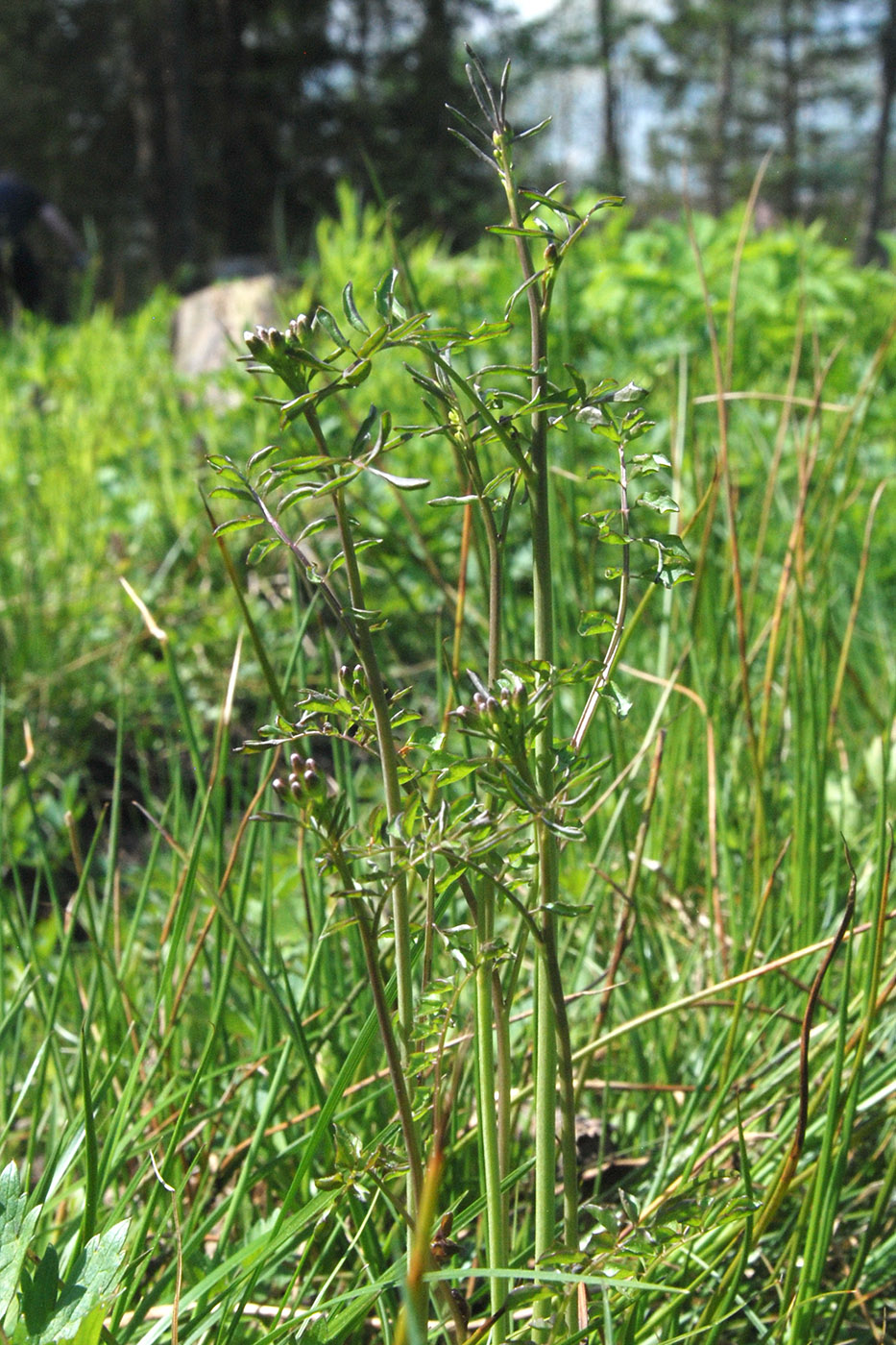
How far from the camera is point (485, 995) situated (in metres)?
0.51

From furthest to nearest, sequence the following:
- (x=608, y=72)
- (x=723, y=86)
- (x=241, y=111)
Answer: (x=723, y=86) → (x=608, y=72) → (x=241, y=111)

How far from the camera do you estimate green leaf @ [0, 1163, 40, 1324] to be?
1.74 feet

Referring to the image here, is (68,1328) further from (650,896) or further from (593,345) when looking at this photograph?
(593,345)

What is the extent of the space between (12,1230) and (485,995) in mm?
282

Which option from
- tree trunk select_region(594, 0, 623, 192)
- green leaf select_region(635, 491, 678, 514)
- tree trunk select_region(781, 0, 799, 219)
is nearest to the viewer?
green leaf select_region(635, 491, 678, 514)

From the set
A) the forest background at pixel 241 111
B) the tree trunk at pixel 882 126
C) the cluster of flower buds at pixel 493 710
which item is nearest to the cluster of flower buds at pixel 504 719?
the cluster of flower buds at pixel 493 710

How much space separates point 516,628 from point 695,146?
34.0 meters

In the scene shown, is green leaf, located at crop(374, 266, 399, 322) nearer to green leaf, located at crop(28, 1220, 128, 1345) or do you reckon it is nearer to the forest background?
green leaf, located at crop(28, 1220, 128, 1345)

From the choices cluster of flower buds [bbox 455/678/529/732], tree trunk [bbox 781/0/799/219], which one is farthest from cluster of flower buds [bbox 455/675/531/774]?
tree trunk [bbox 781/0/799/219]

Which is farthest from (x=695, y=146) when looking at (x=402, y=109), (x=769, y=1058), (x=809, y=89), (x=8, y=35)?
(x=769, y=1058)

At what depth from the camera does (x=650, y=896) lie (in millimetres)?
1209

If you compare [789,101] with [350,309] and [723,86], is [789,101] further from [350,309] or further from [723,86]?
[350,309]

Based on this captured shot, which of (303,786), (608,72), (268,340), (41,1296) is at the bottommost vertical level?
(41,1296)

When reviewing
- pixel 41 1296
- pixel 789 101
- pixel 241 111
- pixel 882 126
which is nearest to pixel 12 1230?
pixel 41 1296
